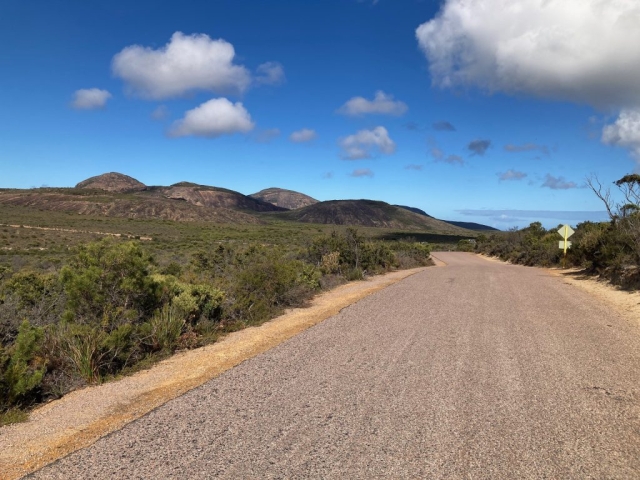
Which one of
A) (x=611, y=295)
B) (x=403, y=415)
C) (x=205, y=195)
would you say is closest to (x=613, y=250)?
(x=611, y=295)

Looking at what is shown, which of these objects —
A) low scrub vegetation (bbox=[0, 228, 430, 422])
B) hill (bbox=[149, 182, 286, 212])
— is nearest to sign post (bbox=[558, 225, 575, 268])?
low scrub vegetation (bbox=[0, 228, 430, 422])

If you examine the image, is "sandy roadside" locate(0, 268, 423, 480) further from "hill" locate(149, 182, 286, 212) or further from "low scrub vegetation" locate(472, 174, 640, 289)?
"hill" locate(149, 182, 286, 212)

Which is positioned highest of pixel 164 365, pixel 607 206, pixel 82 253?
pixel 607 206

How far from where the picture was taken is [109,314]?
8.02 metres

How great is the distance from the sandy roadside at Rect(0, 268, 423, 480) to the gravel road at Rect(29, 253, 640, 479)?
0.27 meters

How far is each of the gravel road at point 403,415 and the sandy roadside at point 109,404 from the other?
269 mm

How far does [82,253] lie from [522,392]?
7.78m

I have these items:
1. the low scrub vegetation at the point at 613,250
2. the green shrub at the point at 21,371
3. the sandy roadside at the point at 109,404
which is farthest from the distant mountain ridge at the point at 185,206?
the green shrub at the point at 21,371

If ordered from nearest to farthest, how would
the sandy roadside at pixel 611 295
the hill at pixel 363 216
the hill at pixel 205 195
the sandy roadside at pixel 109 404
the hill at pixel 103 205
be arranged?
the sandy roadside at pixel 109 404, the sandy roadside at pixel 611 295, the hill at pixel 103 205, the hill at pixel 363 216, the hill at pixel 205 195

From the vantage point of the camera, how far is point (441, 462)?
390 cm

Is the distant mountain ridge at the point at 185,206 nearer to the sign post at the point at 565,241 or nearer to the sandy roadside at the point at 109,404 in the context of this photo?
the sign post at the point at 565,241

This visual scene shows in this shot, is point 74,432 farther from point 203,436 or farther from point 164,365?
point 164,365

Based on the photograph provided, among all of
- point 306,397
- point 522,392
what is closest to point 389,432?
point 306,397

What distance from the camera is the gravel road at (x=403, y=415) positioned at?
3.84 m
